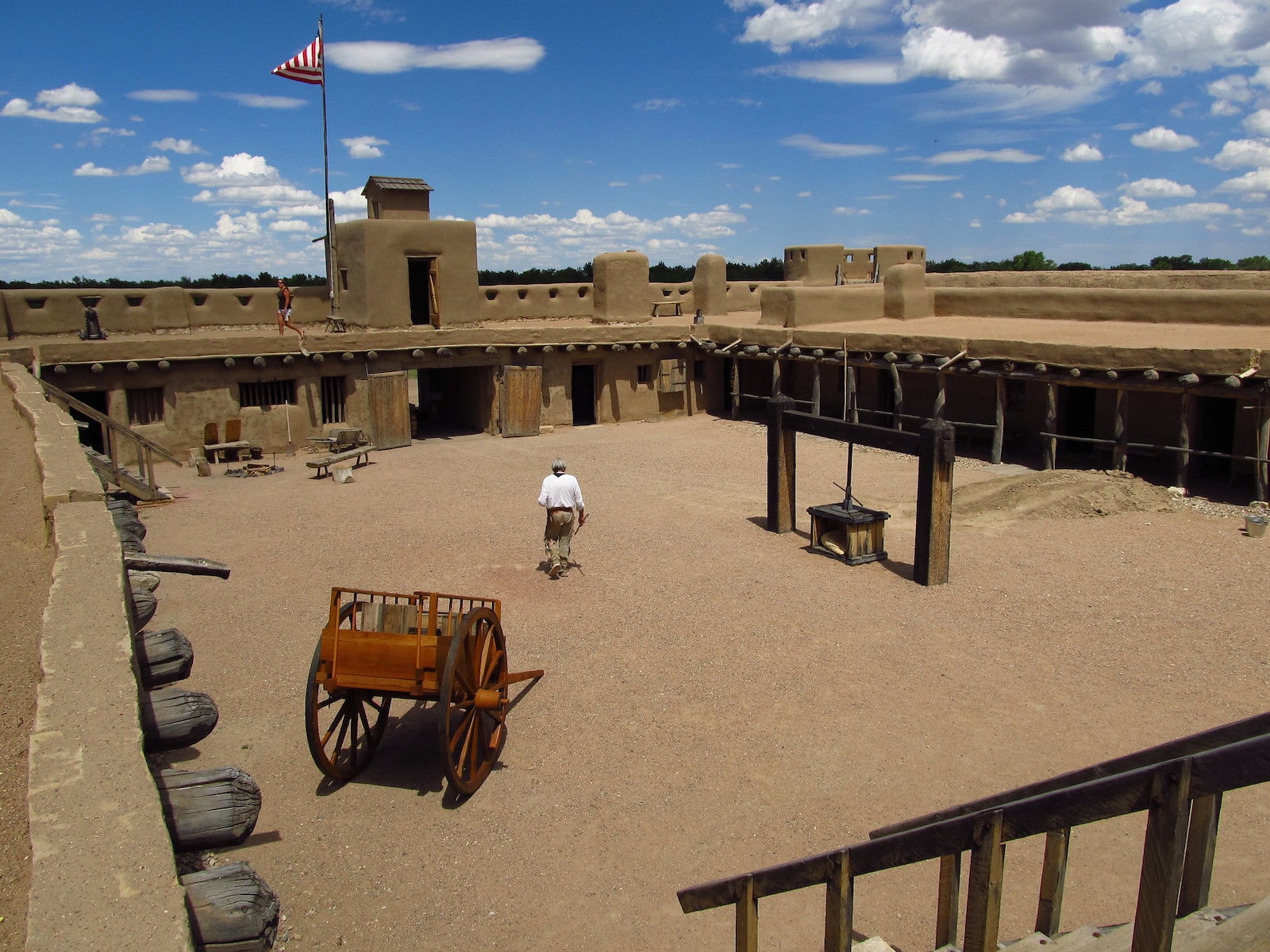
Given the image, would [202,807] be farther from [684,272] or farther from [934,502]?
[684,272]

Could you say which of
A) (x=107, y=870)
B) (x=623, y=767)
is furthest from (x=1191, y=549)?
(x=107, y=870)

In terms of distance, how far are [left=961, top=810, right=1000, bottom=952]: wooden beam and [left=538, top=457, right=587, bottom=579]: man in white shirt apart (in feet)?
26.6

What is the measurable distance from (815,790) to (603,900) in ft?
6.24

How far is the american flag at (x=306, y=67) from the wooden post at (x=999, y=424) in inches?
665

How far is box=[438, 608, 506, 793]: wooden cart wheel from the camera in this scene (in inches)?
250

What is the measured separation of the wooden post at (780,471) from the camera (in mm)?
13539

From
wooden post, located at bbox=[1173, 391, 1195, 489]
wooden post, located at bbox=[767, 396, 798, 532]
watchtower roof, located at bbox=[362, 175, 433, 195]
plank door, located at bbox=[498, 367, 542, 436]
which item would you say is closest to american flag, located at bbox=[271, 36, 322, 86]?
watchtower roof, located at bbox=[362, 175, 433, 195]

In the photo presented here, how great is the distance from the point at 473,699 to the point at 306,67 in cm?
2042

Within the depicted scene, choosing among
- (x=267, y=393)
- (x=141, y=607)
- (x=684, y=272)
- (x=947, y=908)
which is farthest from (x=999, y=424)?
(x=684, y=272)

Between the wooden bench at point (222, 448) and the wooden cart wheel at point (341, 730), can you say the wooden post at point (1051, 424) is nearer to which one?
the wooden cart wheel at point (341, 730)

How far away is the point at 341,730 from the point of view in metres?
6.96

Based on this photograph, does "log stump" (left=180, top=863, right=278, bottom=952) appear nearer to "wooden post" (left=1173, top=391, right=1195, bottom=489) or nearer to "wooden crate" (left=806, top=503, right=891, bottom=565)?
"wooden crate" (left=806, top=503, right=891, bottom=565)

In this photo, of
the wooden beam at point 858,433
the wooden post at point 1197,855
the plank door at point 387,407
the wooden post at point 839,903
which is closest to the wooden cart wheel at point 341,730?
the wooden post at point 839,903

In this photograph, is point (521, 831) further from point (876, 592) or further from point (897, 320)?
point (897, 320)
